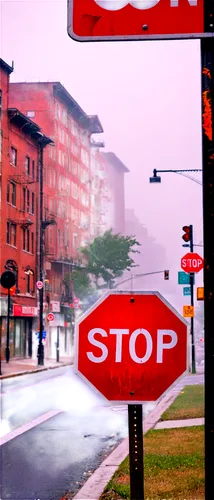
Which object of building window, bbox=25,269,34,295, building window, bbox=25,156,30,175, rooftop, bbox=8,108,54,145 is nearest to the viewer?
rooftop, bbox=8,108,54,145

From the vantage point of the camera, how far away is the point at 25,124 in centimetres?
5409

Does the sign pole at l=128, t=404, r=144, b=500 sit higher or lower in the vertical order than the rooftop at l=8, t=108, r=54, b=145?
lower

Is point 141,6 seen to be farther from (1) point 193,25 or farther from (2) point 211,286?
(2) point 211,286

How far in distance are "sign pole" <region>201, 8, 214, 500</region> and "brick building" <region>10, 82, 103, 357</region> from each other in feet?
194

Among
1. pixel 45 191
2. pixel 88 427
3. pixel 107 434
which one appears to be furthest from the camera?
pixel 45 191

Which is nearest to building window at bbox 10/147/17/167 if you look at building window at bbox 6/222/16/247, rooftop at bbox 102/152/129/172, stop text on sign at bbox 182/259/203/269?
building window at bbox 6/222/16/247

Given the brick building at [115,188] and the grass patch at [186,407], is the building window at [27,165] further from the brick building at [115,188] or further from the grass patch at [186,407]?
the brick building at [115,188]

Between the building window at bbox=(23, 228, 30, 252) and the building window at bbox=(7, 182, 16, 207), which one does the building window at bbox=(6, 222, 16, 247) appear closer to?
the building window at bbox=(7, 182, 16, 207)

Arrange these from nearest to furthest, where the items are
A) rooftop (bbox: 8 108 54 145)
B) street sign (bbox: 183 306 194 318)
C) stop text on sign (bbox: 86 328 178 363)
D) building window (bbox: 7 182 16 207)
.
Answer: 1. stop text on sign (bbox: 86 328 178 363)
2. street sign (bbox: 183 306 194 318)
3. rooftop (bbox: 8 108 54 145)
4. building window (bbox: 7 182 16 207)

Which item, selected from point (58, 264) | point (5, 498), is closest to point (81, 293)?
point (58, 264)

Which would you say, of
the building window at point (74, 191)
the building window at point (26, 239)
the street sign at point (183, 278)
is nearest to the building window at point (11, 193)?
the building window at point (26, 239)

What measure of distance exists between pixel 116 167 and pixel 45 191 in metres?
71.2

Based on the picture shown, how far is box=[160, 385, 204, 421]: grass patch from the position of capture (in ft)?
48.4

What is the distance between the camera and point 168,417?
14758 mm
